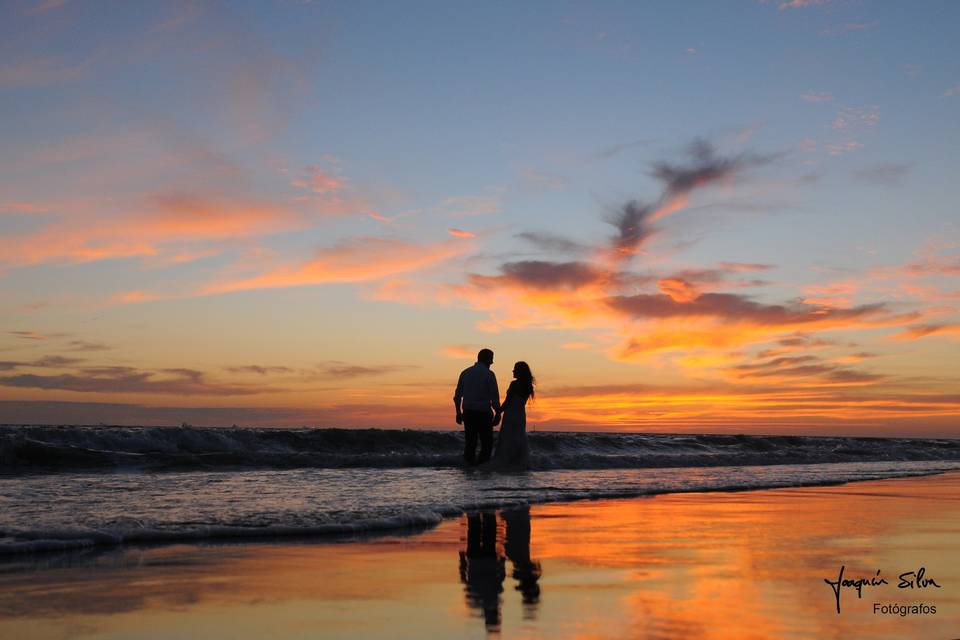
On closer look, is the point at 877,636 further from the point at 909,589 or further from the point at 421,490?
the point at 421,490

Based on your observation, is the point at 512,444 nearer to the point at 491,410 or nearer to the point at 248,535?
the point at 491,410

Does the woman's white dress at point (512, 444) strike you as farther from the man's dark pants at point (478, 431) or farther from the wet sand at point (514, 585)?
the wet sand at point (514, 585)

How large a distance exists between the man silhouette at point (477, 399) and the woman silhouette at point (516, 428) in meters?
0.28

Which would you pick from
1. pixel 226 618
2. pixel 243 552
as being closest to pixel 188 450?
pixel 243 552

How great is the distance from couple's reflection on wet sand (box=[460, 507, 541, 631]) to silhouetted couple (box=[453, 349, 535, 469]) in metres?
6.45

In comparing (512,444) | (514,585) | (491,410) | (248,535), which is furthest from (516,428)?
(514,585)

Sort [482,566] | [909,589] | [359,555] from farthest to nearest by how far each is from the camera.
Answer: [359,555] → [482,566] → [909,589]

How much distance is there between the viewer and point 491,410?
14.9 m

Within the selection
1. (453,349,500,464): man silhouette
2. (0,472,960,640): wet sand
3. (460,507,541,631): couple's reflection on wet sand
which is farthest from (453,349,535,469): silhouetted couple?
(0,472,960,640): wet sand

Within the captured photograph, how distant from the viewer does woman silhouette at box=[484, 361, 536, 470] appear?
14.2m

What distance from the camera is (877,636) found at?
3559mm

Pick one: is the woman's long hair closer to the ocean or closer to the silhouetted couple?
the silhouetted couple

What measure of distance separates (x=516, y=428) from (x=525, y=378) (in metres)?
0.84

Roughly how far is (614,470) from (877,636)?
38.2 feet
